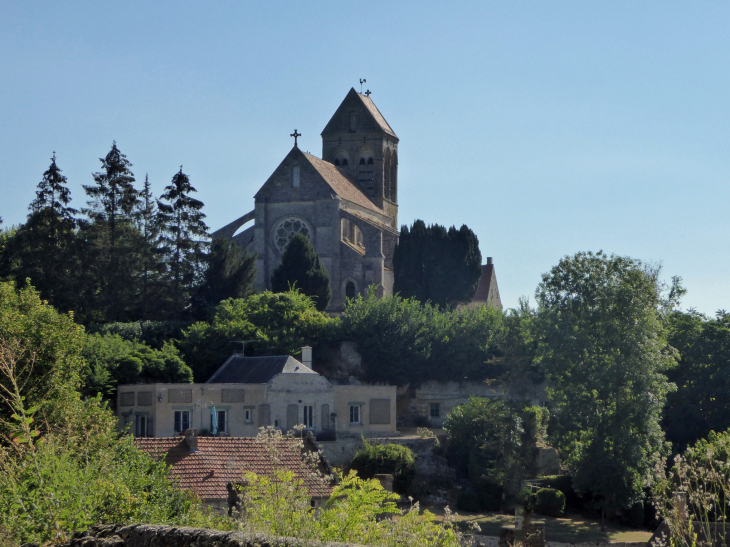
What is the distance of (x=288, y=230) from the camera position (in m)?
61.5

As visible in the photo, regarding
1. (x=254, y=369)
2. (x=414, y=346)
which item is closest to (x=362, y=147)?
(x=414, y=346)

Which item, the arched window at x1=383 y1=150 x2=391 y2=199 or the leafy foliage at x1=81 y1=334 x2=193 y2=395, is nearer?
the leafy foliage at x1=81 y1=334 x2=193 y2=395

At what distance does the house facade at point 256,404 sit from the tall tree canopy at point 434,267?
17746mm

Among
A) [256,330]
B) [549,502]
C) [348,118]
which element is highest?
[348,118]

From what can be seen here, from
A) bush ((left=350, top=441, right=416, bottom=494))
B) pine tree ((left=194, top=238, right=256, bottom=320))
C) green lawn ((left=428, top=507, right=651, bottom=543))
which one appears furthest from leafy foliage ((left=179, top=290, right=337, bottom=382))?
green lawn ((left=428, top=507, right=651, bottom=543))

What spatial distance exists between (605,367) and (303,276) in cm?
1973

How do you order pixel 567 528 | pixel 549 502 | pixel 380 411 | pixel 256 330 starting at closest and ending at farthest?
pixel 567 528
pixel 549 502
pixel 380 411
pixel 256 330

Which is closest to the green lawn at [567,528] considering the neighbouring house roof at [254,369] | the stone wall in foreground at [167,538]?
the neighbouring house roof at [254,369]

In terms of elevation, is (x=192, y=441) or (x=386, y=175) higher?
(x=386, y=175)

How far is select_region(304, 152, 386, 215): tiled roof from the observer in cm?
6412

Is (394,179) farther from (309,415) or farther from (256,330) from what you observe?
(309,415)

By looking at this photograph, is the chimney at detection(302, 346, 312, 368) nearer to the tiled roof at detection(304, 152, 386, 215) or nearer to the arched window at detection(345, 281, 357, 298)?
the arched window at detection(345, 281, 357, 298)

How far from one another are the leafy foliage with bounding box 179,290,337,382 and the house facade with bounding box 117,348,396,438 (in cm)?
195

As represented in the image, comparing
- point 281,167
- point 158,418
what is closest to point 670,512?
point 158,418
